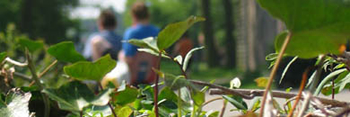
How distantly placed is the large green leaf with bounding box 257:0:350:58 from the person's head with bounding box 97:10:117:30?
4050mm

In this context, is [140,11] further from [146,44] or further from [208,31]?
[208,31]

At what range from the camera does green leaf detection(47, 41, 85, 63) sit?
0.56 metres

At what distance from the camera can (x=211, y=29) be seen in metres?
17.4

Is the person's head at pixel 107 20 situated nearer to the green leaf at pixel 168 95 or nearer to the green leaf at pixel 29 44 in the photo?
the green leaf at pixel 29 44

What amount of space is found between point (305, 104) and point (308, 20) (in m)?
0.06

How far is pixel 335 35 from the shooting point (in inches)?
16.7

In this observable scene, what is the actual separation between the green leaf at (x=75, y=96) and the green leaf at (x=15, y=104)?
0.08m

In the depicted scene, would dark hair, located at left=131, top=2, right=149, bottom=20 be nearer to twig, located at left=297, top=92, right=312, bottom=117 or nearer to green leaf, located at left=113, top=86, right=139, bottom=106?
green leaf, located at left=113, top=86, right=139, bottom=106

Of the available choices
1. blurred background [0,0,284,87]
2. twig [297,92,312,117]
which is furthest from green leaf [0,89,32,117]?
blurred background [0,0,284,87]

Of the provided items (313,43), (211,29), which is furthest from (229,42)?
(313,43)

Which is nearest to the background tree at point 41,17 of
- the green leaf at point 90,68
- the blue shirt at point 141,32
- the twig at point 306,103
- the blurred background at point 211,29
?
the blurred background at point 211,29

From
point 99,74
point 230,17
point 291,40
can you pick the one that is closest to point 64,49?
point 99,74

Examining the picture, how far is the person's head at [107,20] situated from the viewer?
445cm

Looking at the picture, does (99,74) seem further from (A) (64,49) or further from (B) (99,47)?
(B) (99,47)
